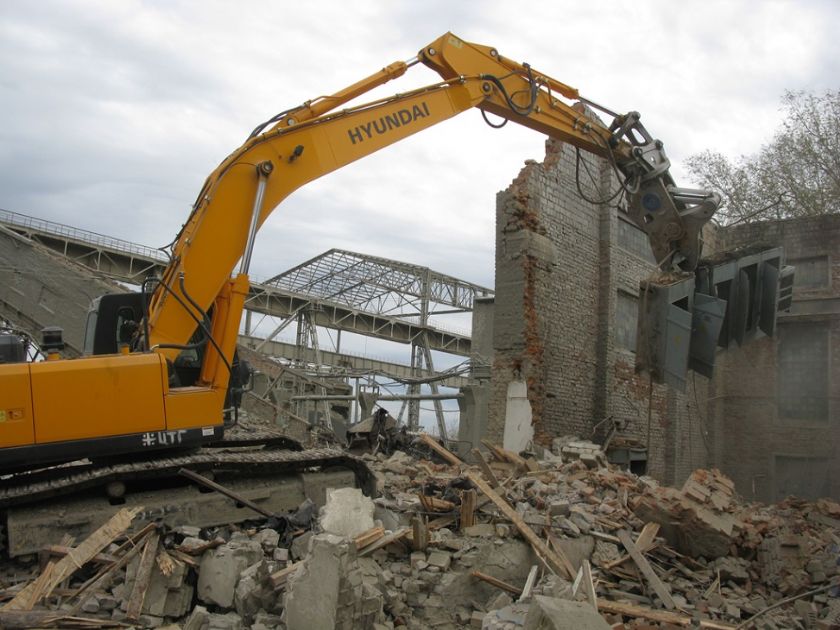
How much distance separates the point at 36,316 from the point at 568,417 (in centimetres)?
1252

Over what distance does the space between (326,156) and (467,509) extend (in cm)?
337

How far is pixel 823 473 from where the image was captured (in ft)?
50.8

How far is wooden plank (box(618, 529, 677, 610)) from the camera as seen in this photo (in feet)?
19.0

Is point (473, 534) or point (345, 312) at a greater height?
point (345, 312)

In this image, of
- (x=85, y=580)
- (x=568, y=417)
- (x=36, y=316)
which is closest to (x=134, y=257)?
(x=36, y=316)

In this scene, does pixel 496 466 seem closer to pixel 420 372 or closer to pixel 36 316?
pixel 36 316

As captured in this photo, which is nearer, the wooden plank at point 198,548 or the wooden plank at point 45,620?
the wooden plank at point 45,620

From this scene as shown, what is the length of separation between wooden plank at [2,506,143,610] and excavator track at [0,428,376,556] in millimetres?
264

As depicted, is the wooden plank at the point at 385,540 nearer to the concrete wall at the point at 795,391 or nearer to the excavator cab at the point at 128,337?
the excavator cab at the point at 128,337

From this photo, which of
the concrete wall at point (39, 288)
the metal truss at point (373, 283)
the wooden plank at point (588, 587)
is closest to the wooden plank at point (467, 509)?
the wooden plank at point (588, 587)

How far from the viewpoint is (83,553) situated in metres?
4.90

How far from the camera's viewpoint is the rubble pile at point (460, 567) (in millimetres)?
4379

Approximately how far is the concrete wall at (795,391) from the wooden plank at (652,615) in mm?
11915

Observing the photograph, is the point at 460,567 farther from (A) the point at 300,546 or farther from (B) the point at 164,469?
(B) the point at 164,469
